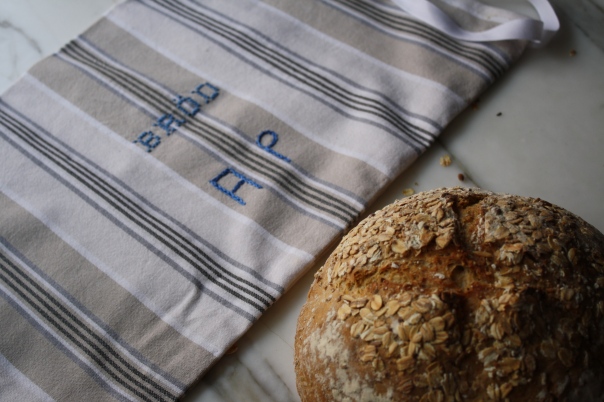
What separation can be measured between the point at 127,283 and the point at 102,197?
0.19 m

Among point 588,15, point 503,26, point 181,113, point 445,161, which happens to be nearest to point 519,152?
point 445,161

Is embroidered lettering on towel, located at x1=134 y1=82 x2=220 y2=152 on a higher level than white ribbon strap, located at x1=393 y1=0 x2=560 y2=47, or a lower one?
lower

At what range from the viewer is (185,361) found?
93 cm

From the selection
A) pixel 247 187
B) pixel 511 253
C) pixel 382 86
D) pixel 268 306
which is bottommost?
pixel 268 306

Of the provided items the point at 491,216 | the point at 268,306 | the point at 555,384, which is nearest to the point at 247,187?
the point at 268,306

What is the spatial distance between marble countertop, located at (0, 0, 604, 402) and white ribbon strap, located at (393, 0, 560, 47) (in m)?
0.04

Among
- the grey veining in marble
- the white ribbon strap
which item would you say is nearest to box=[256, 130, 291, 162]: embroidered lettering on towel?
the white ribbon strap

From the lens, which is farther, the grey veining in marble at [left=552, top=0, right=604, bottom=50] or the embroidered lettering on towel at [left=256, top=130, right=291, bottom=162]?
the grey veining in marble at [left=552, top=0, right=604, bottom=50]

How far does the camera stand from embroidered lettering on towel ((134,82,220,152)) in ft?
3.84

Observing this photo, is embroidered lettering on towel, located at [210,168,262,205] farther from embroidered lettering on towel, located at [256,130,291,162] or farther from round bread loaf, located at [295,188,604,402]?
round bread loaf, located at [295,188,604,402]

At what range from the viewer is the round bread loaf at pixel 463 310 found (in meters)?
0.68

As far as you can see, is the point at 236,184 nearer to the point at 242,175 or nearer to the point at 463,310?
the point at 242,175

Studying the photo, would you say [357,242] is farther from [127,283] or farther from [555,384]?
[127,283]

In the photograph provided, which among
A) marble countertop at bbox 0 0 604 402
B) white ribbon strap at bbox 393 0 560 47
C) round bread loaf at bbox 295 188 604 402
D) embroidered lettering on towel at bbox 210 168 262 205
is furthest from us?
white ribbon strap at bbox 393 0 560 47
